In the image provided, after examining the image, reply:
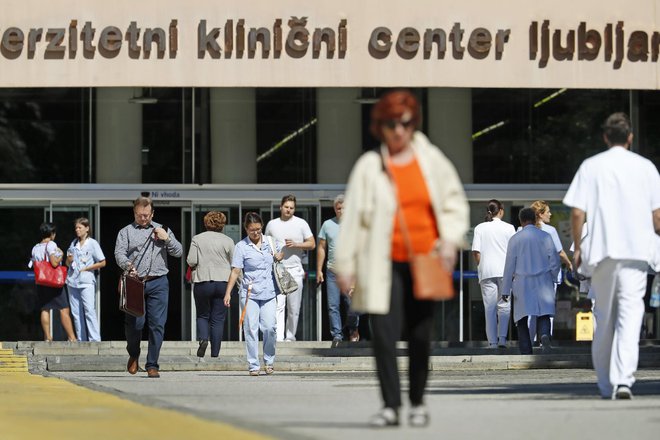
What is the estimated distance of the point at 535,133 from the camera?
88.3ft

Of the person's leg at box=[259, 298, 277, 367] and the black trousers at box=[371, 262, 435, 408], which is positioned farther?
the person's leg at box=[259, 298, 277, 367]

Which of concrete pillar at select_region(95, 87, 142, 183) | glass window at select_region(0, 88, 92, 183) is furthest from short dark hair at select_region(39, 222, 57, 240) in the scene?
concrete pillar at select_region(95, 87, 142, 183)

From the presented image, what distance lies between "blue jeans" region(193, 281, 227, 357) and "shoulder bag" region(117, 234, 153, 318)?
3.56 meters

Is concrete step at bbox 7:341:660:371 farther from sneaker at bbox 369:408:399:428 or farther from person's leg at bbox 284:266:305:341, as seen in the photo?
sneaker at bbox 369:408:399:428

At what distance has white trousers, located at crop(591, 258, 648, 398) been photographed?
11633 millimetres

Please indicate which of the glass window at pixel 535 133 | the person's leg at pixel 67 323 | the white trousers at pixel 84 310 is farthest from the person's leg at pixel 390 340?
the glass window at pixel 535 133

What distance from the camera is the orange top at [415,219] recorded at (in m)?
9.09

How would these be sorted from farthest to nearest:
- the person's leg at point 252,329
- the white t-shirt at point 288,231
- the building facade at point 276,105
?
the building facade at point 276,105, the white t-shirt at point 288,231, the person's leg at point 252,329

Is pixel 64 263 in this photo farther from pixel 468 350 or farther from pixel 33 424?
pixel 33 424

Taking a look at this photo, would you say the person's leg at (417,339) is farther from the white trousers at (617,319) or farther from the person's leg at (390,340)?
the white trousers at (617,319)

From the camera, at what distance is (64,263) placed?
83.7 feet

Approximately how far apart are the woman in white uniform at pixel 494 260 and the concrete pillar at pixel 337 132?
562cm

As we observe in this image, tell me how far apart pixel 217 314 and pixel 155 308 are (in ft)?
11.3

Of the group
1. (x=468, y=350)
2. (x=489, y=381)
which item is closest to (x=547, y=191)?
(x=468, y=350)
